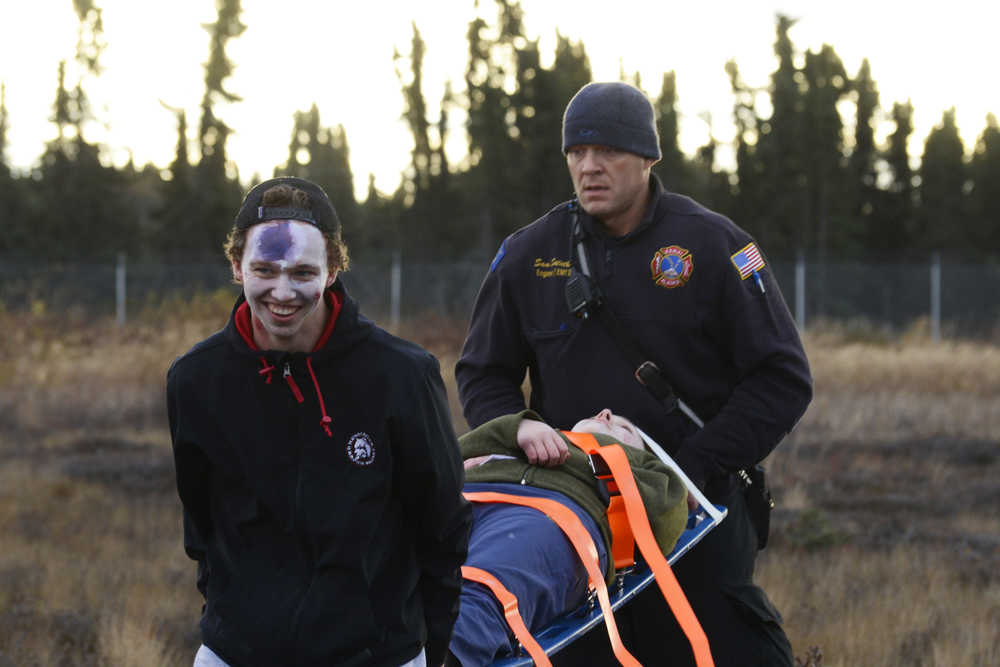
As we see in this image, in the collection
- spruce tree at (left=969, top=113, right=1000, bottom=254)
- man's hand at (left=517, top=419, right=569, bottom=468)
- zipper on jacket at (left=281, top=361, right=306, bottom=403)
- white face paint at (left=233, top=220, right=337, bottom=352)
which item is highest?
spruce tree at (left=969, top=113, right=1000, bottom=254)

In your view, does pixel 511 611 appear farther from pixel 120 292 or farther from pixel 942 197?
pixel 942 197

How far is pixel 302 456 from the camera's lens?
2541 millimetres

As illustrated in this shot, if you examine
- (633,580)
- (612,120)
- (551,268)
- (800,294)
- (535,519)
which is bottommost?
(633,580)

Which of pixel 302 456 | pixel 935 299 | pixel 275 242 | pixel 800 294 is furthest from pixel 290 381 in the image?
pixel 935 299

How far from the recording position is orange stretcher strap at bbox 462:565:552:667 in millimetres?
3219

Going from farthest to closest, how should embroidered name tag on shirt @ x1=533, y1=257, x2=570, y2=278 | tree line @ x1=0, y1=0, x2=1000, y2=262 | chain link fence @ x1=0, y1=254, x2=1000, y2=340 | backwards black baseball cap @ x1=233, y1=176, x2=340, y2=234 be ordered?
tree line @ x1=0, y1=0, x2=1000, y2=262 → chain link fence @ x1=0, y1=254, x2=1000, y2=340 → embroidered name tag on shirt @ x1=533, y1=257, x2=570, y2=278 → backwards black baseball cap @ x1=233, y1=176, x2=340, y2=234

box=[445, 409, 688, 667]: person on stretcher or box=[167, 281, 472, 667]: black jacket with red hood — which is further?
box=[445, 409, 688, 667]: person on stretcher

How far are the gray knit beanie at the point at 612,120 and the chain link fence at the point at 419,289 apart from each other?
1769cm

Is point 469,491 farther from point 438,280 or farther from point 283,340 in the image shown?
point 438,280

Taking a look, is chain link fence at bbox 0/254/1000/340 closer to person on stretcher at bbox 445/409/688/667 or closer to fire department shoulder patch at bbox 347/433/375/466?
person on stretcher at bbox 445/409/688/667

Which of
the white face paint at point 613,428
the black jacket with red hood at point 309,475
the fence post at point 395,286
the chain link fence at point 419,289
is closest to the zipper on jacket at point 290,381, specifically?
the black jacket with red hood at point 309,475

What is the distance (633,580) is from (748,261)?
3.56 ft

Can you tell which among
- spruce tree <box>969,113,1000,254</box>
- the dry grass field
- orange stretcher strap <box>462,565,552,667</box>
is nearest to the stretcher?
orange stretcher strap <box>462,565,552,667</box>

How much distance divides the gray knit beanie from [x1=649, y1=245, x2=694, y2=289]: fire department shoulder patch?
34 centimetres
